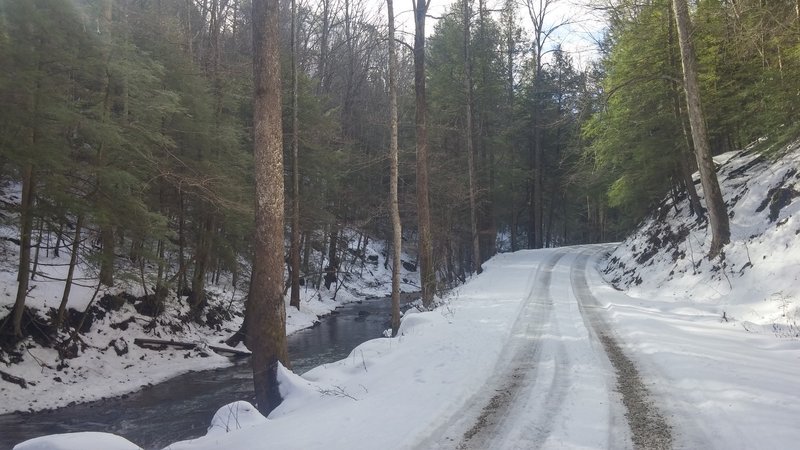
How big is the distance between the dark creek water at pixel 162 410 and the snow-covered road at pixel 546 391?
3.54 m

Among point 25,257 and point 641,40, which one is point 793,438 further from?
point 641,40

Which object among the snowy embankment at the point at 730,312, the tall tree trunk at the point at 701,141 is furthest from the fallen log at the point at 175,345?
the tall tree trunk at the point at 701,141

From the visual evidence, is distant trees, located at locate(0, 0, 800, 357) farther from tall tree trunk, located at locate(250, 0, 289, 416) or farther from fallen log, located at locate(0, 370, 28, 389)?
fallen log, located at locate(0, 370, 28, 389)

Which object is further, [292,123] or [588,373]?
[292,123]

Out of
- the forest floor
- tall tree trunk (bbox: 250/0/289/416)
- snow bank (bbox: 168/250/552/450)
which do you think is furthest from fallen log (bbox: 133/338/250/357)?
tall tree trunk (bbox: 250/0/289/416)

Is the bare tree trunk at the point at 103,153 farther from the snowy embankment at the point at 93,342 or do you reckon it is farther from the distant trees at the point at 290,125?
the snowy embankment at the point at 93,342

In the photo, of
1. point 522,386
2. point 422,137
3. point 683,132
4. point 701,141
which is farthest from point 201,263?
point 683,132

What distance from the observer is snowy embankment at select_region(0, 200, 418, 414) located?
10.9 metres

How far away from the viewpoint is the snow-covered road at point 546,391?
471cm

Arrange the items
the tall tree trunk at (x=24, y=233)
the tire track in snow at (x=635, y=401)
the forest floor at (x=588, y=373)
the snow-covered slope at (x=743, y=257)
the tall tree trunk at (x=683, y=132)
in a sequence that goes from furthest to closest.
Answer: the tall tree trunk at (x=683, y=132), the tall tree trunk at (x=24, y=233), the snow-covered slope at (x=743, y=257), the forest floor at (x=588, y=373), the tire track in snow at (x=635, y=401)

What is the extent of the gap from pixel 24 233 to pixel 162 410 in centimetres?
471

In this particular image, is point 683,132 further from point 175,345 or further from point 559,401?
point 175,345

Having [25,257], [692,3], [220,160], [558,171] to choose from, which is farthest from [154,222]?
[558,171]

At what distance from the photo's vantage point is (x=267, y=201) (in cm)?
736
